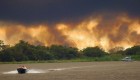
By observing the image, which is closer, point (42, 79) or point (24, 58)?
point (42, 79)

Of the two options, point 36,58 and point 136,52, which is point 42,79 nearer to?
point 36,58

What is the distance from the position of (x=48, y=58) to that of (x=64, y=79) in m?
97.2

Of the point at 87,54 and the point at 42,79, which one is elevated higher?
the point at 87,54

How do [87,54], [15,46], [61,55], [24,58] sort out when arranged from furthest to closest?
[87,54]
[61,55]
[15,46]
[24,58]

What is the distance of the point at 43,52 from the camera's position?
443 ft

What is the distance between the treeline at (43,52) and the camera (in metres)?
126

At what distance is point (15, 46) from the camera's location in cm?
13612

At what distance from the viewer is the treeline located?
4966 inches

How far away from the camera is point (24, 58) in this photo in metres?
128

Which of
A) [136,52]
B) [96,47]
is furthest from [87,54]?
[136,52]

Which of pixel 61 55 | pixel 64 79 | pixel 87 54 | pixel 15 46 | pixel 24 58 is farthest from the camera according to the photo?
pixel 87 54

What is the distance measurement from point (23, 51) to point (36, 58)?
5890 millimetres

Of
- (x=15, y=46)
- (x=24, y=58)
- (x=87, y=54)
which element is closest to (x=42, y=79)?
(x=24, y=58)

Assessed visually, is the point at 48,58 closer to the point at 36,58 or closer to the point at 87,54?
the point at 36,58
